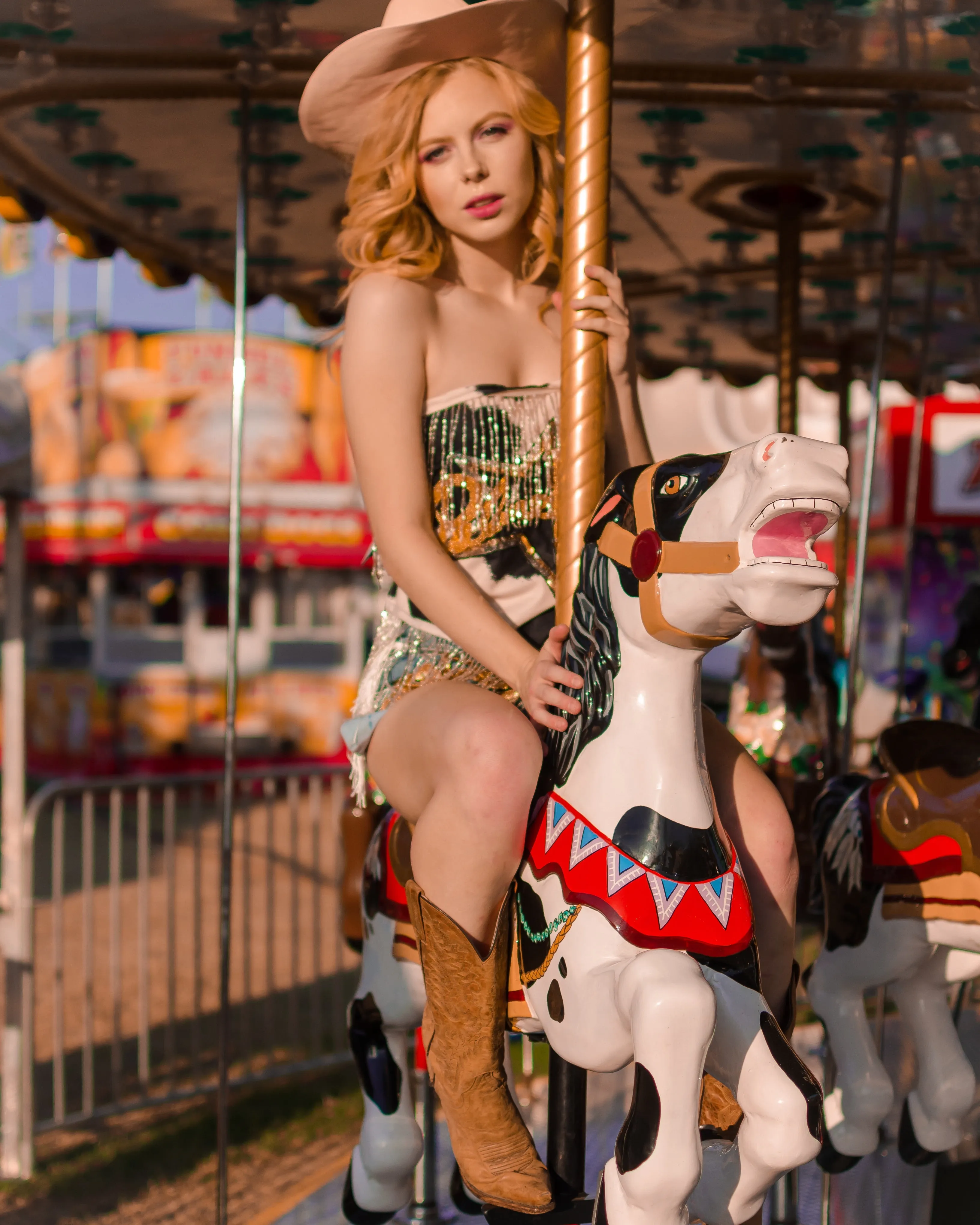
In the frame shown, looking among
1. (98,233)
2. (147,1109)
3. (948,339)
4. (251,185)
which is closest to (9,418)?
(98,233)

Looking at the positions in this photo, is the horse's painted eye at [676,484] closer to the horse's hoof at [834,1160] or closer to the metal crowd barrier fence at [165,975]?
the horse's hoof at [834,1160]

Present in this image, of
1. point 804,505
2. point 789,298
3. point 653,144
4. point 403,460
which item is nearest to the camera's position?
point 804,505

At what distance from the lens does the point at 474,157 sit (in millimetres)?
2070

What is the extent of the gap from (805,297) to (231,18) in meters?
3.49

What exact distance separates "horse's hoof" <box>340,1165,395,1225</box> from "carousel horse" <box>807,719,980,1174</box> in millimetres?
890

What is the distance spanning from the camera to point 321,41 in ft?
8.86

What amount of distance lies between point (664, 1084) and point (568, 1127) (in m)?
0.46

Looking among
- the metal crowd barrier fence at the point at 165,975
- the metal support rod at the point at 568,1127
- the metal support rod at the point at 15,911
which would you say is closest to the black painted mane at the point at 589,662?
the metal support rod at the point at 568,1127

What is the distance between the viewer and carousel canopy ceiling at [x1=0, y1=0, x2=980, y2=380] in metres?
2.60

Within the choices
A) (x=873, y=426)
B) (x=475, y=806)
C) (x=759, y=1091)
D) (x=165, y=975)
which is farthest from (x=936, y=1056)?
(x=165, y=975)

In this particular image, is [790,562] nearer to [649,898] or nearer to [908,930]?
[649,898]

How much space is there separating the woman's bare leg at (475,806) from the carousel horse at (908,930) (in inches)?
39.3

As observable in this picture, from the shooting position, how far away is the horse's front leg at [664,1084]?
151cm

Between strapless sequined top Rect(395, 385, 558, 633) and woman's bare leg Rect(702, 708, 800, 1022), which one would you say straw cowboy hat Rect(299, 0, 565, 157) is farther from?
woman's bare leg Rect(702, 708, 800, 1022)
